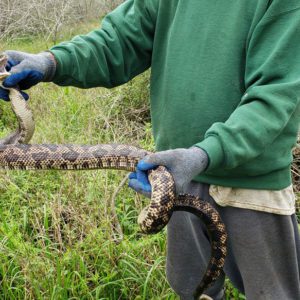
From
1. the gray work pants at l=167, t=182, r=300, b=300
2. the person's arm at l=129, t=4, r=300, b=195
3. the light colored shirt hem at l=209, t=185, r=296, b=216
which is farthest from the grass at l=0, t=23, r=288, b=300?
the person's arm at l=129, t=4, r=300, b=195

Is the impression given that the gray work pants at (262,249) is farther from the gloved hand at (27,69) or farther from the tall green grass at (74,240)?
the gloved hand at (27,69)

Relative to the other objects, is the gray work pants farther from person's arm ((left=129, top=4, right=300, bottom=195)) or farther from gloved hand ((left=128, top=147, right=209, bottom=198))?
gloved hand ((left=128, top=147, right=209, bottom=198))

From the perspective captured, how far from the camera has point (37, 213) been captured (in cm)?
462

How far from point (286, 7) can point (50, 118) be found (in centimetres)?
479

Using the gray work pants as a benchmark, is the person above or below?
above

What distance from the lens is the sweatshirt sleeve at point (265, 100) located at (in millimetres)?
2379

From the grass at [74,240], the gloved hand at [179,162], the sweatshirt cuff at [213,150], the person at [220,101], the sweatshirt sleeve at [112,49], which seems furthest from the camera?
the grass at [74,240]

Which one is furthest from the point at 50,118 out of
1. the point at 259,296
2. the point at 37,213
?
the point at 259,296

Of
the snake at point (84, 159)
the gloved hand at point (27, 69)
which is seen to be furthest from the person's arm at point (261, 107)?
the gloved hand at point (27, 69)

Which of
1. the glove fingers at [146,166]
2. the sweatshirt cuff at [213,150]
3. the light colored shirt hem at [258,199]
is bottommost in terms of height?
the light colored shirt hem at [258,199]

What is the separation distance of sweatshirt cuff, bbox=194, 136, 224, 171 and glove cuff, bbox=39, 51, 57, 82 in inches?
48.2

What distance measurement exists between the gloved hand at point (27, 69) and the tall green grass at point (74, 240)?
57.3 inches

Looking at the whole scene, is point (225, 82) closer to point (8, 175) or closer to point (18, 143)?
point (18, 143)

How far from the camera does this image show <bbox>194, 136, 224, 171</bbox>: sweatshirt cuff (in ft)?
7.66
